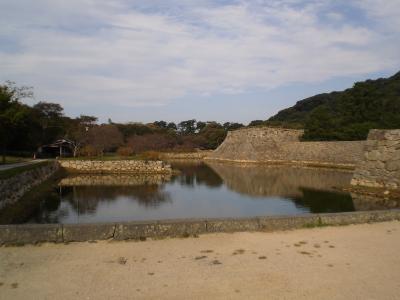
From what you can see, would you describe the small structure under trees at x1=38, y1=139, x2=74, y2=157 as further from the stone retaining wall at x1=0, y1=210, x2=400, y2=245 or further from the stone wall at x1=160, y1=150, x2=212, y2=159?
the stone retaining wall at x1=0, y1=210, x2=400, y2=245

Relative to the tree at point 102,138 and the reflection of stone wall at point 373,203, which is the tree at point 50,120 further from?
the reflection of stone wall at point 373,203

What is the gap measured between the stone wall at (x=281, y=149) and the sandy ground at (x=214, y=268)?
2206 centimetres

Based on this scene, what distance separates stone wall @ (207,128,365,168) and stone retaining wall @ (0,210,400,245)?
20.9m

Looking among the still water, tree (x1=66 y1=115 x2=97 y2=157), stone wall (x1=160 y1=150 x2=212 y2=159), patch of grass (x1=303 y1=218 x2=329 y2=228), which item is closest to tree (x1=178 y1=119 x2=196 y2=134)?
stone wall (x1=160 y1=150 x2=212 y2=159)

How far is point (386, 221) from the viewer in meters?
6.50

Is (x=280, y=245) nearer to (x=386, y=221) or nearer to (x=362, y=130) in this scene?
(x=386, y=221)

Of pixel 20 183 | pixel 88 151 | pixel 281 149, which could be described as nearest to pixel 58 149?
pixel 88 151

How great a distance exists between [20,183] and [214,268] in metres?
10.7

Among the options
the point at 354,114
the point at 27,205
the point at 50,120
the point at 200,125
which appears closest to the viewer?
the point at 27,205

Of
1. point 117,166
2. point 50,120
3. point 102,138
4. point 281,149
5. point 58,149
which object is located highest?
point 50,120

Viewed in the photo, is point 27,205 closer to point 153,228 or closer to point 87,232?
point 87,232

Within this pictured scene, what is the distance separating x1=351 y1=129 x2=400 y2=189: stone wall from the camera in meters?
12.9

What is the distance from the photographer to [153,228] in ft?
17.7

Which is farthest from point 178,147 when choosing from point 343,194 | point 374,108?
point 343,194
